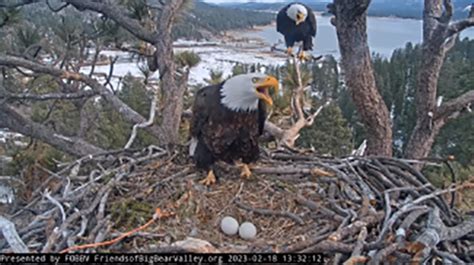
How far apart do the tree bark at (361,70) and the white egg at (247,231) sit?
4.66 feet

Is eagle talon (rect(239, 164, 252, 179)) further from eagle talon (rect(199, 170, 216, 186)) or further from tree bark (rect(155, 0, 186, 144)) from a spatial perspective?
tree bark (rect(155, 0, 186, 144))

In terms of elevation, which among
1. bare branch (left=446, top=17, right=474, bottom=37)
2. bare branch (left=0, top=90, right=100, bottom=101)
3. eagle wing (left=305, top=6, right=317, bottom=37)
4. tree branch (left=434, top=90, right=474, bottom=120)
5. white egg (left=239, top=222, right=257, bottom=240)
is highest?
eagle wing (left=305, top=6, right=317, bottom=37)

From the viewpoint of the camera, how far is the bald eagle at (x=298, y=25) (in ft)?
15.0

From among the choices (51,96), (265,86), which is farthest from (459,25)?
(51,96)

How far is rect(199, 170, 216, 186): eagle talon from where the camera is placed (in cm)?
250

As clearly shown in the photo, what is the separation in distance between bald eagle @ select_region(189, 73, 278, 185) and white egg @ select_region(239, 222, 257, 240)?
1.61ft

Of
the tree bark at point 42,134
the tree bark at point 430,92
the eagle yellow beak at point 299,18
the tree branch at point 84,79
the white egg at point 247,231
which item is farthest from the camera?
the eagle yellow beak at point 299,18

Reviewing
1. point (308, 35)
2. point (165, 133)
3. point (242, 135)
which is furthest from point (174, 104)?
point (308, 35)

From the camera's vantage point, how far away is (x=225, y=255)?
1686 mm

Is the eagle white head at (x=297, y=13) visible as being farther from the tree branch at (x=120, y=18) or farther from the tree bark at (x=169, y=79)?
the tree branch at (x=120, y=18)

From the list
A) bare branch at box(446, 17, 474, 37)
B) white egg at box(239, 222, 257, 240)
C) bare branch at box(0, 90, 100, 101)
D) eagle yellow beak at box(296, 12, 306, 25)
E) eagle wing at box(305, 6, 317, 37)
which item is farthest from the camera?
eagle wing at box(305, 6, 317, 37)

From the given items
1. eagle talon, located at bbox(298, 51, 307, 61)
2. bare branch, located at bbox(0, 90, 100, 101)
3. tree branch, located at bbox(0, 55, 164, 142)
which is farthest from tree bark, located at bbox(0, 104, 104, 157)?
eagle talon, located at bbox(298, 51, 307, 61)

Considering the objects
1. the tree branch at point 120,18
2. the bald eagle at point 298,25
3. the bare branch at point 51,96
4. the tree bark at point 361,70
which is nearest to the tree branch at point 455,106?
the tree bark at point 361,70

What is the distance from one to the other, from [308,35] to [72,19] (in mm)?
2411
